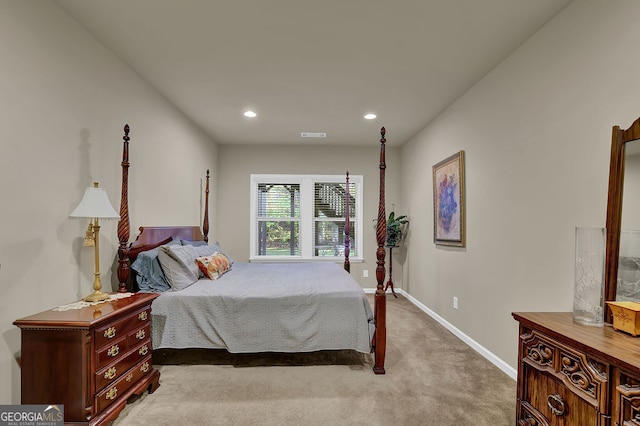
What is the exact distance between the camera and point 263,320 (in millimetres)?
2523

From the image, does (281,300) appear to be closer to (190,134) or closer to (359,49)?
(359,49)

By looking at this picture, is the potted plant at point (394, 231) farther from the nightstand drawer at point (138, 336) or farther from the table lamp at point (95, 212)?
the table lamp at point (95, 212)

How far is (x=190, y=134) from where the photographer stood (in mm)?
4141

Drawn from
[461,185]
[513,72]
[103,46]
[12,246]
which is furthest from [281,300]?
[513,72]

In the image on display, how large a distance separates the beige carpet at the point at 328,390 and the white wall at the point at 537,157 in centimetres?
46

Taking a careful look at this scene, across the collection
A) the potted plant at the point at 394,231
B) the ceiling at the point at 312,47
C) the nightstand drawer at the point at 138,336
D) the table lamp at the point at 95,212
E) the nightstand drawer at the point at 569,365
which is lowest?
the nightstand drawer at the point at 138,336

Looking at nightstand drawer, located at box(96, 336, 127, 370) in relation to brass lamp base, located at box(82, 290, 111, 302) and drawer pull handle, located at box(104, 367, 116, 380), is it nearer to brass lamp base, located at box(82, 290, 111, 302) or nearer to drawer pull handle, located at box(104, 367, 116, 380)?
drawer pull handle, located at box(104, 367, 116, 380)

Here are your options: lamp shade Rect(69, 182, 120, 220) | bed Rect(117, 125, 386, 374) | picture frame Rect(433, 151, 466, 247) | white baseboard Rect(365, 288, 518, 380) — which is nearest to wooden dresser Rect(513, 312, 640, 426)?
white baseboard Rect(365, 288, 518, 380)

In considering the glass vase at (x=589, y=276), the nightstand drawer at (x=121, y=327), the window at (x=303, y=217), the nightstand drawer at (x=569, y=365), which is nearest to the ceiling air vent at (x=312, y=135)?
the window at (x=303, y=217)

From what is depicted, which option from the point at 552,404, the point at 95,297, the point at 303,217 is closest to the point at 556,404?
the point at 552,404

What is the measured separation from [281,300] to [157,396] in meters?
1.07

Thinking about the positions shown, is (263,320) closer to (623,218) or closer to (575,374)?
(575,374)

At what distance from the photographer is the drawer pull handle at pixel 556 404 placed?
1346 mm

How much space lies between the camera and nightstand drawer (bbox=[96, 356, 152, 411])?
66.8 inches
